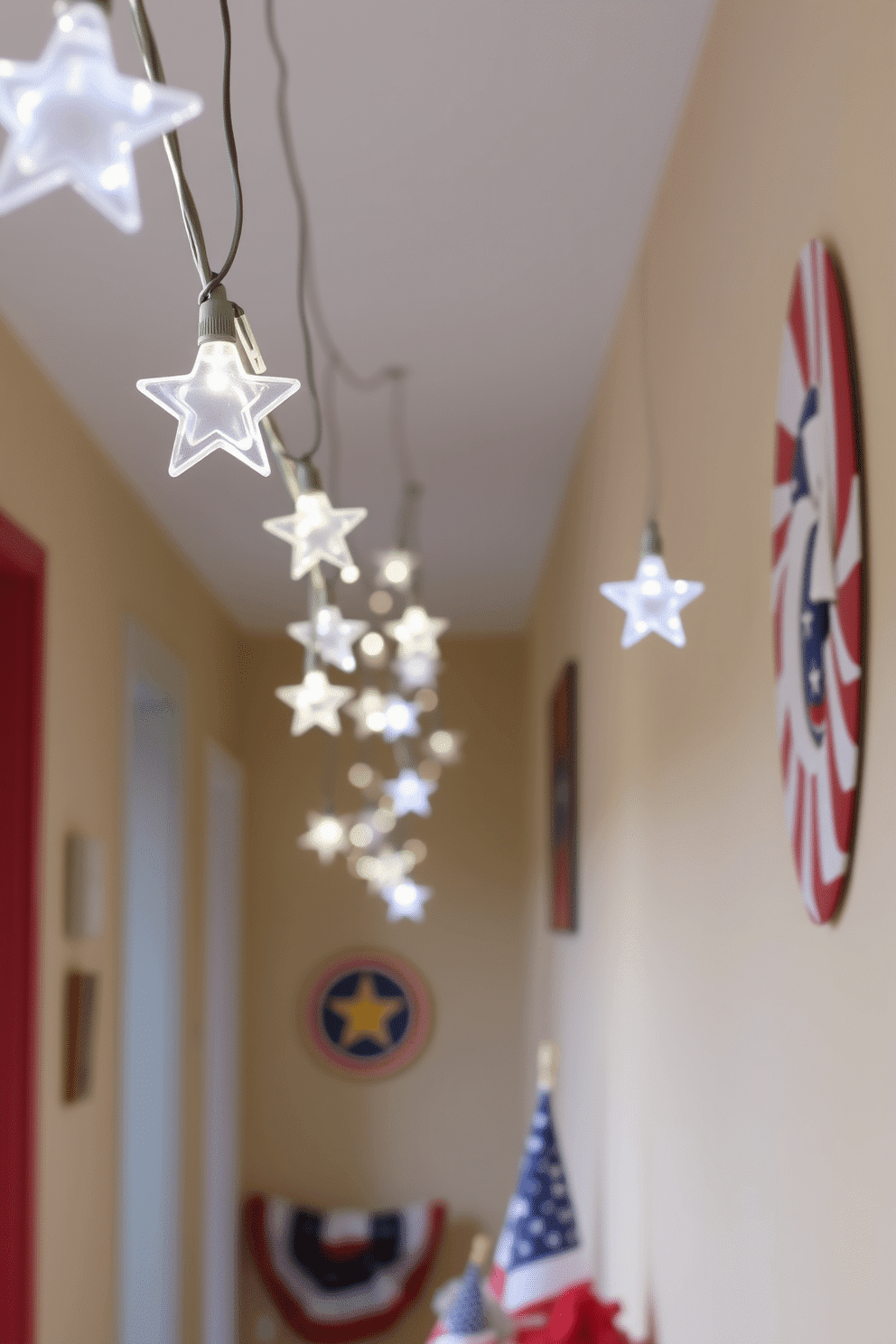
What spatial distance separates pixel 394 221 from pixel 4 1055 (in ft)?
5.57

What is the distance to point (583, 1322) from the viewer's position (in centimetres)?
203

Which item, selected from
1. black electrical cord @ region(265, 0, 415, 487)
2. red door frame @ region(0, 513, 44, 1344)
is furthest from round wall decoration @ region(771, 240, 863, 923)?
red door frame @ region(0, 513, 44, 1344)

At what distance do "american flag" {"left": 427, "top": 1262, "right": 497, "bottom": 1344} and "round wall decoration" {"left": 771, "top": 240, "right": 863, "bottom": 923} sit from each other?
1361mm

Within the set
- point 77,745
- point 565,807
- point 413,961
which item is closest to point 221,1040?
point 413,961

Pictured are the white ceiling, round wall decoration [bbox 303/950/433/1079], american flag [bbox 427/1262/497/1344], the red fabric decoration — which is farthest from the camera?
round wall decoration [bbox 303/950/433/1079]

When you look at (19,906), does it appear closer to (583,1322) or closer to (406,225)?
(583,1322)

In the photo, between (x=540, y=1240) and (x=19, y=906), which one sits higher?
(x=19, y=906)

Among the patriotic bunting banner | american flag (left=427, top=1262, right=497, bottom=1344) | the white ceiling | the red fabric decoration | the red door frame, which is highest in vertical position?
the white ceiling

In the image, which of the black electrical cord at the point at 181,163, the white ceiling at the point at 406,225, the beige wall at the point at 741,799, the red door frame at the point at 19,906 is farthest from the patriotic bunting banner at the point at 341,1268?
the black electrical cord at the point at 181,163

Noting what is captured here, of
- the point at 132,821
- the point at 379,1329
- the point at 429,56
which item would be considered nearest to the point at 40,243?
the point at 429,56

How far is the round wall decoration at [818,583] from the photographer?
1.02m

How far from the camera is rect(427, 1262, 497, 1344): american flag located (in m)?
2.17

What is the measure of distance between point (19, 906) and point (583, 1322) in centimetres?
129

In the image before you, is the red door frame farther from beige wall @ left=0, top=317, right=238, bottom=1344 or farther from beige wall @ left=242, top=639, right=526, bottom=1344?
beige wall @ left=242, top=639, right=526, bottom=1344
